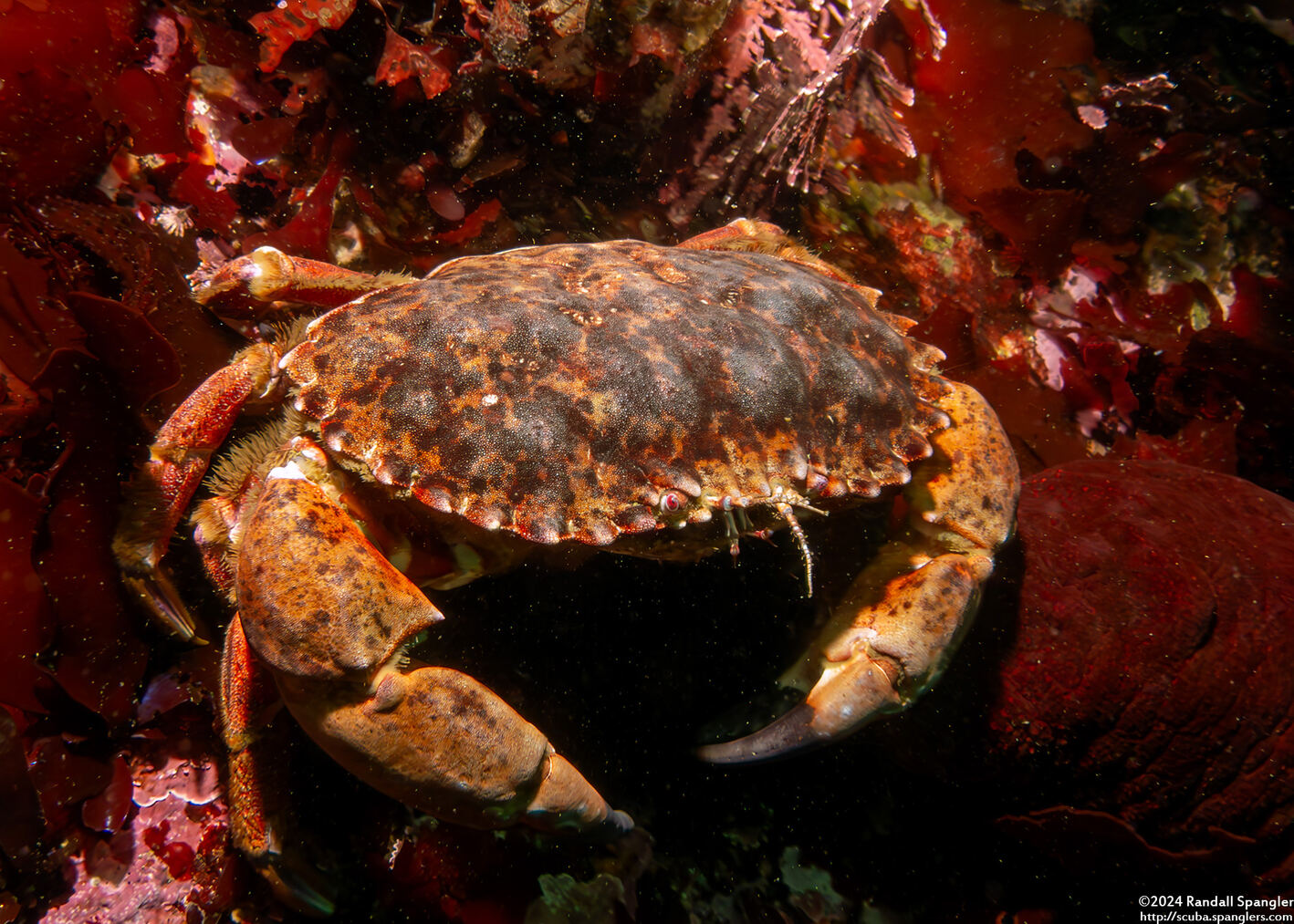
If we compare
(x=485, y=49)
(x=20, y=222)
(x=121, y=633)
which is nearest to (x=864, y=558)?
(x=485, y=49)

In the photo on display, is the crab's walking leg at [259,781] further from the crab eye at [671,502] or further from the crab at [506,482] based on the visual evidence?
Answer: the crab eye at [671,502]

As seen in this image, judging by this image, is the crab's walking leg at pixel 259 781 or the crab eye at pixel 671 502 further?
the crab's walking leg at pixel 259 781

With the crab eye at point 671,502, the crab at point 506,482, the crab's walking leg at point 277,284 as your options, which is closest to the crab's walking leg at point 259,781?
the crab at point 506,482

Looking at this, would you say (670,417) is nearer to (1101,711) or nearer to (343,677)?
(343,677)

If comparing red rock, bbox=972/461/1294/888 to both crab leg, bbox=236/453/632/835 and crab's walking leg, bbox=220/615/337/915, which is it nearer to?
crab leg, bbox=236/453/632/835

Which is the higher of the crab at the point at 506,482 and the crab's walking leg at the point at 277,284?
the crab's walking leg at the point at 277,284

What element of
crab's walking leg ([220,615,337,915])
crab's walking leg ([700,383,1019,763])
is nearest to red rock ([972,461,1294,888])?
crab's walking leg ([700,383,1019,763])

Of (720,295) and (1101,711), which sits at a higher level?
(720,295)

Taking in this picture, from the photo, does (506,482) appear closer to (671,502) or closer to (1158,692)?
(671,502)
